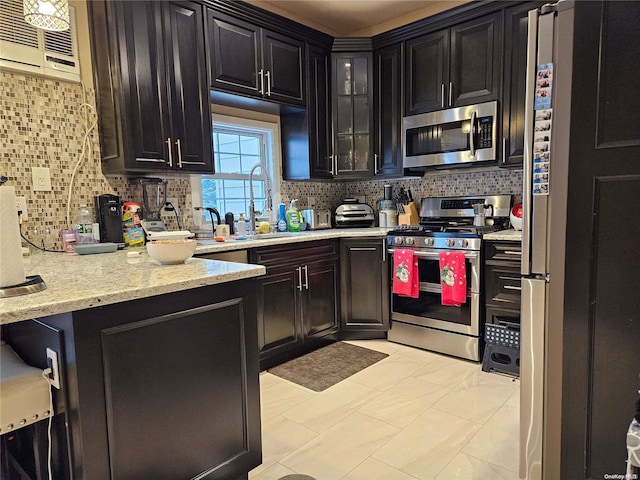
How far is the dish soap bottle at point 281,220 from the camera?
350 cm

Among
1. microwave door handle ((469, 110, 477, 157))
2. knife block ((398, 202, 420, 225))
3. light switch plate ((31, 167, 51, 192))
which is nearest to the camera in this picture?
light switch plate ((31, 167, 51, 192))

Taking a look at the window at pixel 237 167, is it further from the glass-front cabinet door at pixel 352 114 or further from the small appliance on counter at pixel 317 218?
the glass-front cabinet door at pixel 352 114

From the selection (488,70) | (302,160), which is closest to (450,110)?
(488,70)

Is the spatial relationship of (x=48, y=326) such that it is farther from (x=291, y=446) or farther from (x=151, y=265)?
(x=291, y=446)

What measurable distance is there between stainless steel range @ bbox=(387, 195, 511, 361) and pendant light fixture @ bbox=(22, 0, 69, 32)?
7.98 ft

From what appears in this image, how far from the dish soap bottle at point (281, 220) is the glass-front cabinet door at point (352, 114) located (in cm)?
61

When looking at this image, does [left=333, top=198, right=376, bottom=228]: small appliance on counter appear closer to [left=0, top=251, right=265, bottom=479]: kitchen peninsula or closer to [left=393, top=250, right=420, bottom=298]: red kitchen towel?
[left=393, top=250, right=420, bottom=298]: red kitchen towel

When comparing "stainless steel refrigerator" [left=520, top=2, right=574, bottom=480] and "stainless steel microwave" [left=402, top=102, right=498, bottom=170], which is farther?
"stainless steel microwave" [left=402, top=102, right=498, bottom=170]

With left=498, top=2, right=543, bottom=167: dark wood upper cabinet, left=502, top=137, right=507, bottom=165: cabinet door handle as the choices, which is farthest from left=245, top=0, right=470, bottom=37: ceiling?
left=502, top=137, right=507, bottom=165: cabinet door handle

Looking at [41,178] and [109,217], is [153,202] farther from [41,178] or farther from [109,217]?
[41,178]

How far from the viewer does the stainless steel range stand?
2816mm

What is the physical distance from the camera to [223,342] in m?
1.51

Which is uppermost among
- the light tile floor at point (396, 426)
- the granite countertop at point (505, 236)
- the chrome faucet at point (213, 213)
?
the chrome faucet at point (213, 213)

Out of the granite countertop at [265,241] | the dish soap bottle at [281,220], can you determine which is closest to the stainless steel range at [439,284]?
the granite countertop at [265,241]
